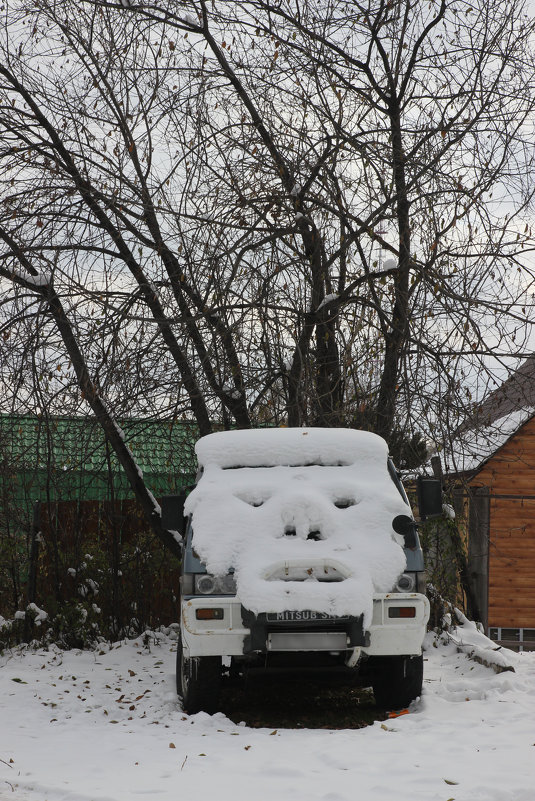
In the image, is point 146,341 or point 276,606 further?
point 146,341

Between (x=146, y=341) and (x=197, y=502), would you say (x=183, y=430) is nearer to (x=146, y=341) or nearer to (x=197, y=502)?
(x=146, y=341)

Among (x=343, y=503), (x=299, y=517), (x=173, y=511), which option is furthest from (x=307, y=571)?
(x=173, y=511)

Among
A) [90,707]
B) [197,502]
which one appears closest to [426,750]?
[197,502]

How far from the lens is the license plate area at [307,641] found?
591 centimetres

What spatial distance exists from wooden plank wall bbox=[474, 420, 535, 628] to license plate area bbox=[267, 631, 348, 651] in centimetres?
1293

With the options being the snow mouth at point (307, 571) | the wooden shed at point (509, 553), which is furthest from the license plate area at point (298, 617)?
the wooden shed at point (509, 553)

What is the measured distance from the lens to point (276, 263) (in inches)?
374

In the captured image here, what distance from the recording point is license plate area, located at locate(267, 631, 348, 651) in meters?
5.91

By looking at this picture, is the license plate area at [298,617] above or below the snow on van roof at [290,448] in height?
below

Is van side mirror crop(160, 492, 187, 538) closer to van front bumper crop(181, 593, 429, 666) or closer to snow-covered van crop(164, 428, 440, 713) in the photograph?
snow-covered van crop(164, 428, 440, 713)

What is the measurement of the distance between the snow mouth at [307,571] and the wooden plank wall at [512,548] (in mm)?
12864

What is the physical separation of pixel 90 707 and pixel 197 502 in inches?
76.1

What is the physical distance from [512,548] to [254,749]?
1465cm

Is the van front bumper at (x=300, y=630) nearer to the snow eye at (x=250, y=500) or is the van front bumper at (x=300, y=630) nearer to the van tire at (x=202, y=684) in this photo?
the van tire at (x=202, y=684)
